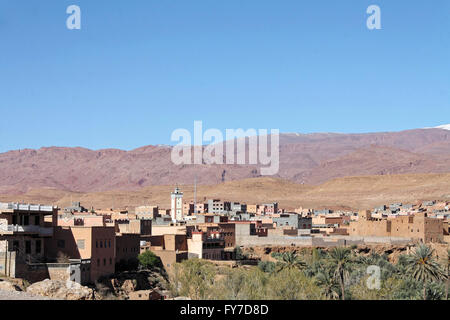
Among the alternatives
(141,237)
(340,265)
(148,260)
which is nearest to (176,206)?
(141,237)

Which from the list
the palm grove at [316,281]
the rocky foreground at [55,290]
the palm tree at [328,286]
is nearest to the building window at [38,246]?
the palm grove at [316,281]

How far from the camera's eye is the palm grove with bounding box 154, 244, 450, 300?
110ft

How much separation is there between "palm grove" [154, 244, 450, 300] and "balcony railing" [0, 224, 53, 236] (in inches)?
311

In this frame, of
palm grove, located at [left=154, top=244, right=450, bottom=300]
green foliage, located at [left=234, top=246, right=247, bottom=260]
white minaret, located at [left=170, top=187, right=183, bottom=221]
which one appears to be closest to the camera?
→ palm grove, located at [left=154, top=244, right=450, bottom=300]

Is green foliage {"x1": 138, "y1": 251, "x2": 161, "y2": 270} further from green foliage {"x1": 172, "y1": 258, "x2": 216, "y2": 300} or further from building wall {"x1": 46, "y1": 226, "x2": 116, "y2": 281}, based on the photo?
building wall {"x1": 46, "y1": 226, "x2": 116, "y2": 281}

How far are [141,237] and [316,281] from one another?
64.0ft

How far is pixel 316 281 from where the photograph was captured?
37750 millimetres

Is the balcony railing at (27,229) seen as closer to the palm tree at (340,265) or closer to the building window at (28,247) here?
the building window at (28,247)

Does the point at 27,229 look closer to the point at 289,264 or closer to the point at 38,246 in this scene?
the point at 38,246

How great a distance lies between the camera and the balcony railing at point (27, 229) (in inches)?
1438

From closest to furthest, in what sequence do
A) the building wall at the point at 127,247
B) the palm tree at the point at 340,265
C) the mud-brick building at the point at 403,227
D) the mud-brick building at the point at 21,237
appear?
the mud-brick building at the point at 21,237 → the palm tree at the point at 340,265 → the building wall at the point at 127,247 → the mud-brick building at the point at 403,227

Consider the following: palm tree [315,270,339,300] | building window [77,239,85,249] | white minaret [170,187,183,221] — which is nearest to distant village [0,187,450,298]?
building window [77,239,85,249]

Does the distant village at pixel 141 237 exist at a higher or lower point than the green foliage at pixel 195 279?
higher

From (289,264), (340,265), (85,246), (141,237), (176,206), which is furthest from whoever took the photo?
(176,206)
